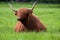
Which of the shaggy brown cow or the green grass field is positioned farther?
the shaggy brown cow

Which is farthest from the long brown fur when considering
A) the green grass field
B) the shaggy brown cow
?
the green grass field

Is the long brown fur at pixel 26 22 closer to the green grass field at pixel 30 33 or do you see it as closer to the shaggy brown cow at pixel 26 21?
the shaggy brown cow at pixel 26 21

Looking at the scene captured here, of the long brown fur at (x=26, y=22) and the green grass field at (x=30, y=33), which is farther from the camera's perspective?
the long brown fur at (x=26, y=22)

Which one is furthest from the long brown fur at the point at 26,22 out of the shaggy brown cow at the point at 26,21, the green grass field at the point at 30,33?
the green grass field at the point at 30,33

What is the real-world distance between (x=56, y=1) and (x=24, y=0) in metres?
7.36

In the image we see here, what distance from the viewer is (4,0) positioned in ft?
218

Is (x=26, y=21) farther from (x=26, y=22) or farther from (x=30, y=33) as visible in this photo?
(x=30, y=33)

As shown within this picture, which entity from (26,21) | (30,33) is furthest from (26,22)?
(30,33)

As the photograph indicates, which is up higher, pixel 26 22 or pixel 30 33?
pixel 30 33

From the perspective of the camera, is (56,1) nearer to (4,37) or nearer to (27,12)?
(27,12)

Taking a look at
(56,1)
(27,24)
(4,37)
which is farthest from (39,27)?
(56,1)

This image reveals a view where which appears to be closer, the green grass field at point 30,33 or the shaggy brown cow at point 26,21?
the green grass field at point 30,33

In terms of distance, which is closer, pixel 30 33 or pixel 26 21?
pixel 30 33

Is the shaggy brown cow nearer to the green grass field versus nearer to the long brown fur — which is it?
the long brown fur
